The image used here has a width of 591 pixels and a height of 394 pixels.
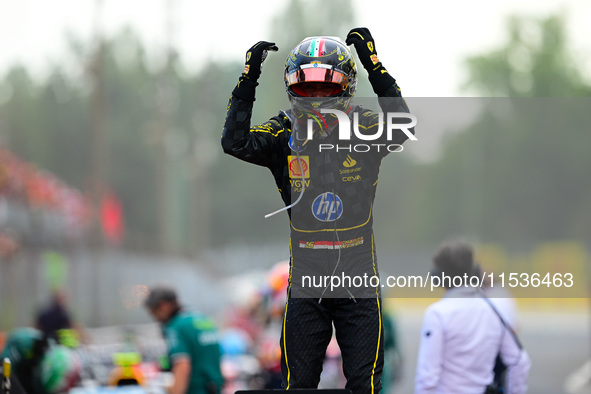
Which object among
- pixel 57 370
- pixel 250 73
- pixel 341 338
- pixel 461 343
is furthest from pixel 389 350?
pixel 250 73

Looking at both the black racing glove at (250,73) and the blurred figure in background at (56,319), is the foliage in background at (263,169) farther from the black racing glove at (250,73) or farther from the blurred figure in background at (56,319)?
the blurred figure in background at (56,319)

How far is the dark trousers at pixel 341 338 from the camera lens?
10.4 ft

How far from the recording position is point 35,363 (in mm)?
6297

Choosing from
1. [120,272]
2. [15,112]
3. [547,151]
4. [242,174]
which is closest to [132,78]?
[15,112]

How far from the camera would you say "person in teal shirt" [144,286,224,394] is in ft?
19.5

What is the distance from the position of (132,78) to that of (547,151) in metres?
47.1

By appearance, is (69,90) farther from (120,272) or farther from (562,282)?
(562,282)

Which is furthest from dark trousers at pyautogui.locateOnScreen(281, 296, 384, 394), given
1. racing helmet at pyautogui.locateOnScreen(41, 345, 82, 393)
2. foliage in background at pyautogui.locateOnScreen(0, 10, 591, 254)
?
racing helmet at pyautogui.locateOnScreen(41, 345, 82, 393)

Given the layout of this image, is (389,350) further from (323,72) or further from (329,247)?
(323,72)

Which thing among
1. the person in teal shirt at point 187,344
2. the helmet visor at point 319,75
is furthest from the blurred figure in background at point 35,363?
the helmet visor at point 319,75

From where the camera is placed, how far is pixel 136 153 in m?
48.7

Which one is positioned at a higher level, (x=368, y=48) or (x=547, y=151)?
(x=547, y=151)

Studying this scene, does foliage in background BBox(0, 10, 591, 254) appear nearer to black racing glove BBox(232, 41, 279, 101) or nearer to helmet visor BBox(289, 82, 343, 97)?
helmet visor BBox(289, 82, 343, 97)

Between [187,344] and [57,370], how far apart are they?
119 centimetres
